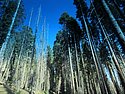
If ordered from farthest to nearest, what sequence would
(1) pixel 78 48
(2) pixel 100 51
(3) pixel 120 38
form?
(1) pixel 78 48 < (2) pixel 100 51 < (3) pixel 120 38

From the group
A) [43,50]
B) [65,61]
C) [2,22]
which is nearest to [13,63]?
[43,50]

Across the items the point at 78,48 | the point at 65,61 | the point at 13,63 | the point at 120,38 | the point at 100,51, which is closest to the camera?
the point at 120,38

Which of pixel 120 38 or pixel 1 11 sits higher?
pixel 1 11

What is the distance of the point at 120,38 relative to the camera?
496 cm

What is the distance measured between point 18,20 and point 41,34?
9.93 metres

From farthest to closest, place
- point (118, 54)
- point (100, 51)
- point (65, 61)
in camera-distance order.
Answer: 1. point (65, 61)
2. point (100, 51)
3. point (118, 54)

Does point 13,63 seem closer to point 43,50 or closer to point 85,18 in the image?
point 43,50

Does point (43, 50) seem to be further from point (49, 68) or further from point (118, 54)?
point (118, 54)

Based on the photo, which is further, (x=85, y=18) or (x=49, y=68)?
(x=49, y=68)

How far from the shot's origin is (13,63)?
38000 mm

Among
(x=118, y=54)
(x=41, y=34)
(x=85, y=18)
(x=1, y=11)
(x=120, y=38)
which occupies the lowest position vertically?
(x=120, y=38)

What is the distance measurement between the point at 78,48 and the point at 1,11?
13277 mm

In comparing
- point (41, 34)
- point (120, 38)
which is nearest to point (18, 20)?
point (41, 34)

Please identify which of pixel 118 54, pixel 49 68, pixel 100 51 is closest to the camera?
pixel 118 54
